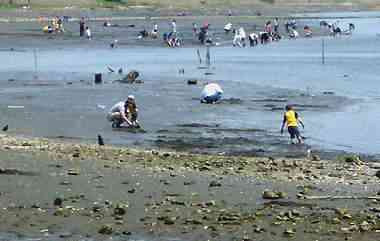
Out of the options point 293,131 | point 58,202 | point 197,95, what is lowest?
point 197,95

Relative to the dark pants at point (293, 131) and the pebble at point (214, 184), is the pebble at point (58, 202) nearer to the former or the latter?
the pebble at point (214, 184)

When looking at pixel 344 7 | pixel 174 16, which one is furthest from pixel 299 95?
pixel 344 7

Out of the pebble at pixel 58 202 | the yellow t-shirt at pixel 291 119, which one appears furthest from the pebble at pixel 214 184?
the yellow t-shirt at pixel 291 119

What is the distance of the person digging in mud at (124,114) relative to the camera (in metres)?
27.1

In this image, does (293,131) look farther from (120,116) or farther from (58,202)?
(58,202)

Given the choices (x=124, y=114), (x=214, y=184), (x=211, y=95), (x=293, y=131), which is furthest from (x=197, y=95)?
(x=214, y=184)

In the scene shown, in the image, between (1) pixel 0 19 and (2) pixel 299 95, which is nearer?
(2) pixel 299 95

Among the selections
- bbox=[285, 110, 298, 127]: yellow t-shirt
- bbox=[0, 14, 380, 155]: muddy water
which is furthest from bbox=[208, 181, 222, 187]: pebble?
bbox=[285, 110, 298, 127]: yellow t-shirt

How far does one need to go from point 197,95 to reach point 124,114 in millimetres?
10632

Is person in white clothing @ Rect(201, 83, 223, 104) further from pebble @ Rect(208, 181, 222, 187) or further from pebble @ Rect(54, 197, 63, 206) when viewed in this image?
pebble @ Rect(54, 197, 63, 206)

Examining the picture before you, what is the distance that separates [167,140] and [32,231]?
12.1m

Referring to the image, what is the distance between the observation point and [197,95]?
3759 centimetres

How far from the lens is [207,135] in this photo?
26734mm

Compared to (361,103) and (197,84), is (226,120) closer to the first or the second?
(361,103)
